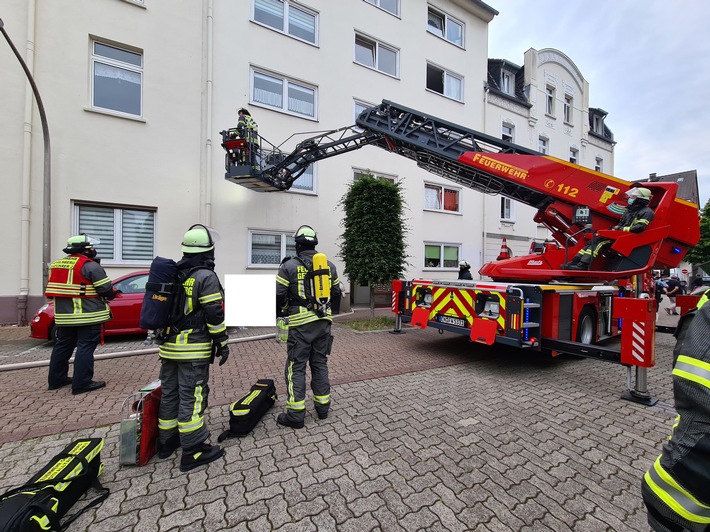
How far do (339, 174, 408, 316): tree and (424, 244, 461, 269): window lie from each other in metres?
5.27

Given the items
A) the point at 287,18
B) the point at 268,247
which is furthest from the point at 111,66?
the point at 268,247

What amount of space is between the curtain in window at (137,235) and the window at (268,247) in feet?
8.61

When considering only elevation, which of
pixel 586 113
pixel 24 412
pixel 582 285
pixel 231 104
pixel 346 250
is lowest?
pixel 24 412

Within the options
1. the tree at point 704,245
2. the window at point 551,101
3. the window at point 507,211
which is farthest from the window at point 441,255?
the tree at point 704,245

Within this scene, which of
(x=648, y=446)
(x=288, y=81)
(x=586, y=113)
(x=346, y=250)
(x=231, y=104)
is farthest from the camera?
(x=586, y=113)

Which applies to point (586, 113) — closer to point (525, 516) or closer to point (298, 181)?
point (298, 181)

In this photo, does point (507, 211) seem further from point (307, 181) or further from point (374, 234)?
point (374, 234)

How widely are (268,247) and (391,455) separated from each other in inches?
344

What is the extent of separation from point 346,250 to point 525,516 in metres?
7.38

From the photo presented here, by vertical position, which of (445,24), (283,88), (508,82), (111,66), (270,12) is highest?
(445,24)

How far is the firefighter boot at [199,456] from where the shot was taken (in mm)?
2594

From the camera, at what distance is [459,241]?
1486cm

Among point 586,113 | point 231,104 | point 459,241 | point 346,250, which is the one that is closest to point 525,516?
point 346,250

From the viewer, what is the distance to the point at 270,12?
10.6m
